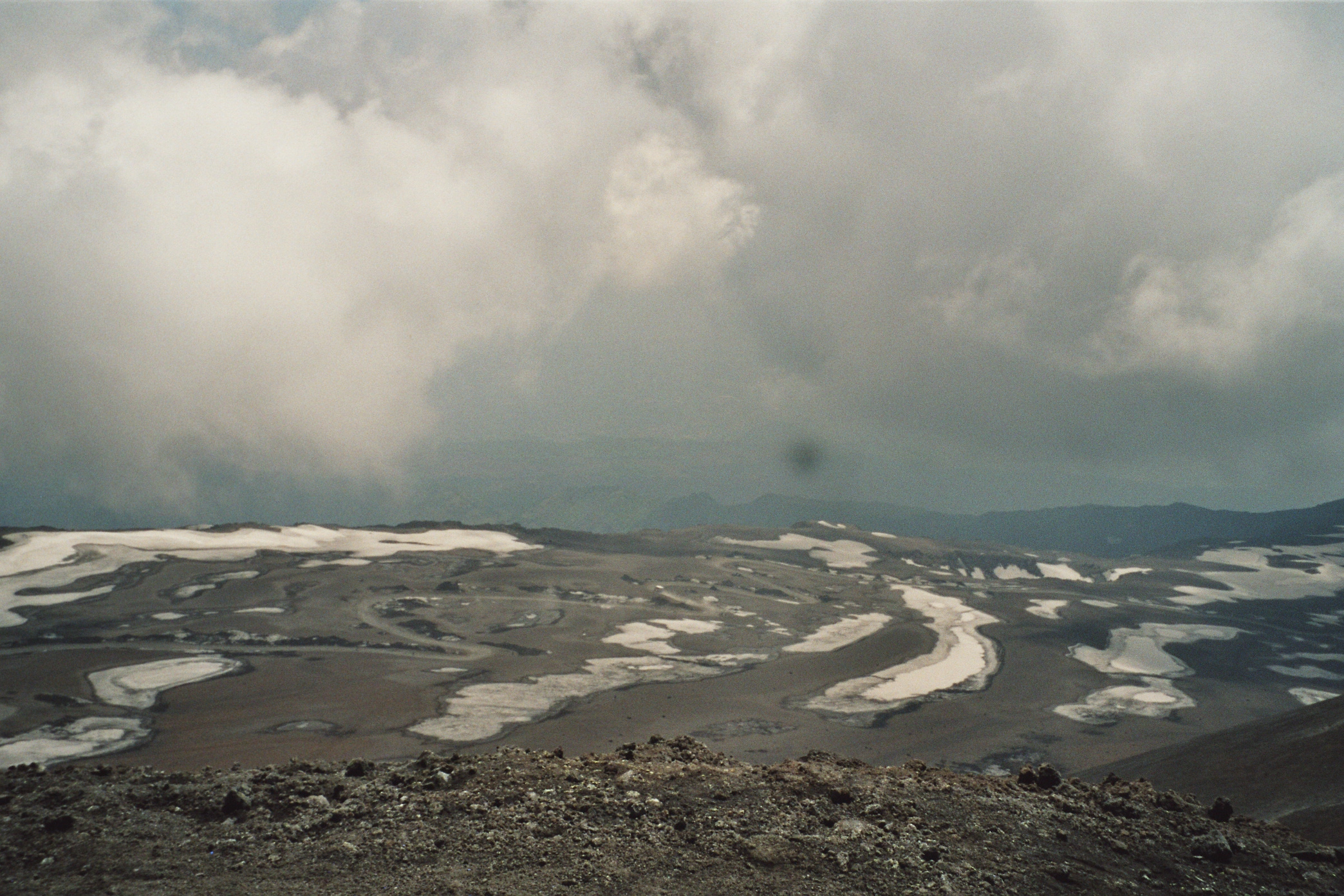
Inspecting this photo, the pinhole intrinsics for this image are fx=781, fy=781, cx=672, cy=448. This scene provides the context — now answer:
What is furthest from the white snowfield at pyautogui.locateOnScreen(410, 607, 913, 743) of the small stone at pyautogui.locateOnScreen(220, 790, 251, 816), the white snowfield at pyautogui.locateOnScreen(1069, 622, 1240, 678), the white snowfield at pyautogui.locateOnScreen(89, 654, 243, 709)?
the small stone at pyautogui.locateOnScreen(220, 790, 251, 816)

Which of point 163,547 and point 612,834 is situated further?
point 163,547

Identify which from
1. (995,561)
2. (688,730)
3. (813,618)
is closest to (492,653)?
(688,730)

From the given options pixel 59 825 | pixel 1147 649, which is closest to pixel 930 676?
pixel 1147 649

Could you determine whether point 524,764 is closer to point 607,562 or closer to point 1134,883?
point 1134,883

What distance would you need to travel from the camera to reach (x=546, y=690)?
3444cm

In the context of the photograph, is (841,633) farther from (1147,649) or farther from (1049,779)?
(1049,779)

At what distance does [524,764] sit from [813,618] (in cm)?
5203

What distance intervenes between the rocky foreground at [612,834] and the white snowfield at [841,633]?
38.9 m

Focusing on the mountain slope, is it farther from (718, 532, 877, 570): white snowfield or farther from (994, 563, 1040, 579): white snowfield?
(994, 563, 1040, 579): white snowfield

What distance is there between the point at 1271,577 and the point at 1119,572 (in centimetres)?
2000

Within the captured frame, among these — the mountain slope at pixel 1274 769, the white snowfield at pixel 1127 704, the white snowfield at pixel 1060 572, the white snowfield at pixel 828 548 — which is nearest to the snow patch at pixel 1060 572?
the white snowfield at pixel 1060 572

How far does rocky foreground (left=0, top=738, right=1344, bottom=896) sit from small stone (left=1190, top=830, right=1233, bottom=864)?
2 cm

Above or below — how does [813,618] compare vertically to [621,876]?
below

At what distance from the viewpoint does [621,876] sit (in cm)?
764
